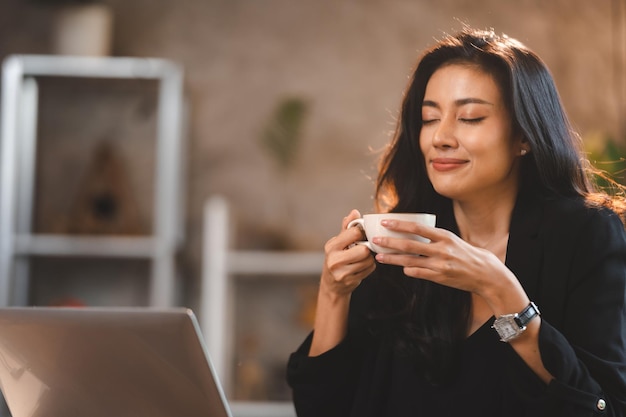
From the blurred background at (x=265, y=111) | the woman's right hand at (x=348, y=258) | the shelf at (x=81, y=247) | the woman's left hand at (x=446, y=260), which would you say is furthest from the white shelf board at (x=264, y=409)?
the woman's left hand at (x=446, y=260)

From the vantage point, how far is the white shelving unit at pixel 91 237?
119 inches

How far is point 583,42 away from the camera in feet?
11.4

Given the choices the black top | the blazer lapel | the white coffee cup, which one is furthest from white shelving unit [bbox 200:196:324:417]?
the white coffee cup

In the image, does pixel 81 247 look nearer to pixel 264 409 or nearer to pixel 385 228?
pixel 264 409

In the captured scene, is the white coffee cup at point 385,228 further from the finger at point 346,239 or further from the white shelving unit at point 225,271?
the white shelving unit at point 225,271

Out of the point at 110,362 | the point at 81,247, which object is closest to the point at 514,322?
the point at 110,362

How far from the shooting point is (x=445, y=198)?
1714mm

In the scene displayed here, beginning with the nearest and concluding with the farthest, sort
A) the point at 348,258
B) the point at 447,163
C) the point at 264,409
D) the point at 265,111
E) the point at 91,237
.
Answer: the point at 348,258 < the point at 447,163 < the point at 264,409 < the point at 91,237 < the point at 265,111

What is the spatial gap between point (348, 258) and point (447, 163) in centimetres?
27

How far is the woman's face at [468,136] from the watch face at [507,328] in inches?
11.9

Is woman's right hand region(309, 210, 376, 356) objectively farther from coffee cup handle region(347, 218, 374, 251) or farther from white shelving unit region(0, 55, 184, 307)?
white shelving unit region(0, 55, 184, 307)

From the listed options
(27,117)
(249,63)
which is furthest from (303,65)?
(27,117)

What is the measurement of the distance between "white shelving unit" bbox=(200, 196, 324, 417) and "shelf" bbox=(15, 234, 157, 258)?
0.23 meters

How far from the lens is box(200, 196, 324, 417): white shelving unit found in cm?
302
